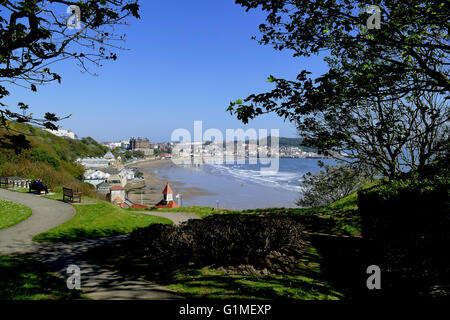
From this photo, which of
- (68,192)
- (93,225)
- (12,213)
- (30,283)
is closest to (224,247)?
(30,283)

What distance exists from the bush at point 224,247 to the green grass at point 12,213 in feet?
25.8

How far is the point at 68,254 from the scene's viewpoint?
8727mm

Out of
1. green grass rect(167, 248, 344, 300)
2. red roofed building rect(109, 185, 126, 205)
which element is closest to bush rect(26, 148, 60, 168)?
red roofed building rect(109, 185, 126, 205)

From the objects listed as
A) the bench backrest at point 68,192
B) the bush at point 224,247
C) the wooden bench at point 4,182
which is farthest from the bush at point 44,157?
the bush at point 224,247

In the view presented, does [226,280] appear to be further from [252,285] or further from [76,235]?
[76,235]

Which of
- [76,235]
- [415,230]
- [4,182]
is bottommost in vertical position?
[76,235]

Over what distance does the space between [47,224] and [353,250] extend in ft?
44.5

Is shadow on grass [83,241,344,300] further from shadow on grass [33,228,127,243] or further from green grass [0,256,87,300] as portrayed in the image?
shadow on grass [33,228,127,243]

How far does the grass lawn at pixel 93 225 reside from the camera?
1108 centimetres

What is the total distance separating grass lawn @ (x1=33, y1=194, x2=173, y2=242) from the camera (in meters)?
11.1

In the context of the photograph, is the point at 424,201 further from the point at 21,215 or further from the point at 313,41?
the point at 21,215

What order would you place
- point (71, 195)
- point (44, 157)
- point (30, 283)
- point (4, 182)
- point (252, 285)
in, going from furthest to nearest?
point (44, 157), point (4, 182), point (71, 195), point (30, 283), point (252, 285)

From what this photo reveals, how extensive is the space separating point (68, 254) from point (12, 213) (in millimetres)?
8271
